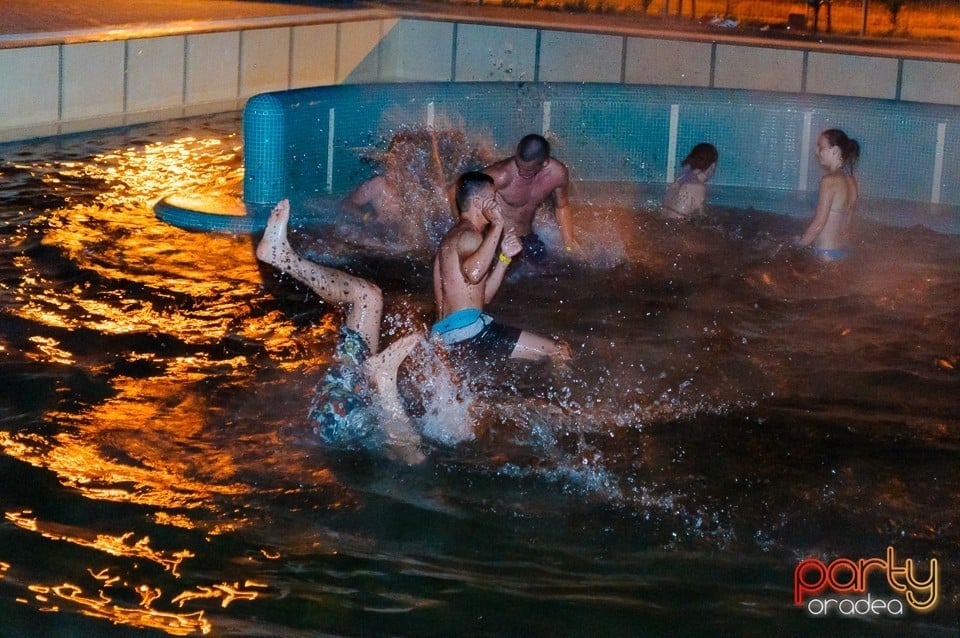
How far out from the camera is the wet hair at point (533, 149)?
A: 27.5 ft

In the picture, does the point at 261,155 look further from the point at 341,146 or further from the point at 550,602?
the point at 550,602

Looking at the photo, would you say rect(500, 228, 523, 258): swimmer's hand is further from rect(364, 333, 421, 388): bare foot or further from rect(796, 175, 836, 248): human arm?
rect(796, 175, 836, 248): human arm

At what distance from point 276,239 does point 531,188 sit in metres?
2.88

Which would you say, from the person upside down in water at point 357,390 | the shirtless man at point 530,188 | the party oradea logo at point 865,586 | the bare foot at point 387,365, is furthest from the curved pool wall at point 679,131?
the party oradea logo at point 865,586

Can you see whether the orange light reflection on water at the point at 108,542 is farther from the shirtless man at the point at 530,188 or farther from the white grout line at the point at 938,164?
the white grout line at the point at 938,164

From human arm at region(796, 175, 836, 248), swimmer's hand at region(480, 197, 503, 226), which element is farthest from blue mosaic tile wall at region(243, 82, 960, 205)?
swimmer's hand at region(480, 197, 503, 226)

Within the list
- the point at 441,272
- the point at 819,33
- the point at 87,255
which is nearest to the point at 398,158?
the point at 87,255

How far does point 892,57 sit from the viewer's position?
15.1 meters

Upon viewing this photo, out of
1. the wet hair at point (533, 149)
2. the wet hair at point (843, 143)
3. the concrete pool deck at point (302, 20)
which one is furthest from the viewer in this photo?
the concrete pool deck at point (302, 20)

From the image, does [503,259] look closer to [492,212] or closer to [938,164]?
[492,212]

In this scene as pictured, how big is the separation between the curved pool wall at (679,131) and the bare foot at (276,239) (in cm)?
469

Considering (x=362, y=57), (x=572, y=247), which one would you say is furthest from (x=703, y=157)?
(x=362, y=57)

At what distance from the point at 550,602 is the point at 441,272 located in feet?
7.98

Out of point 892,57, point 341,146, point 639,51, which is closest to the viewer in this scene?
point 341,146
